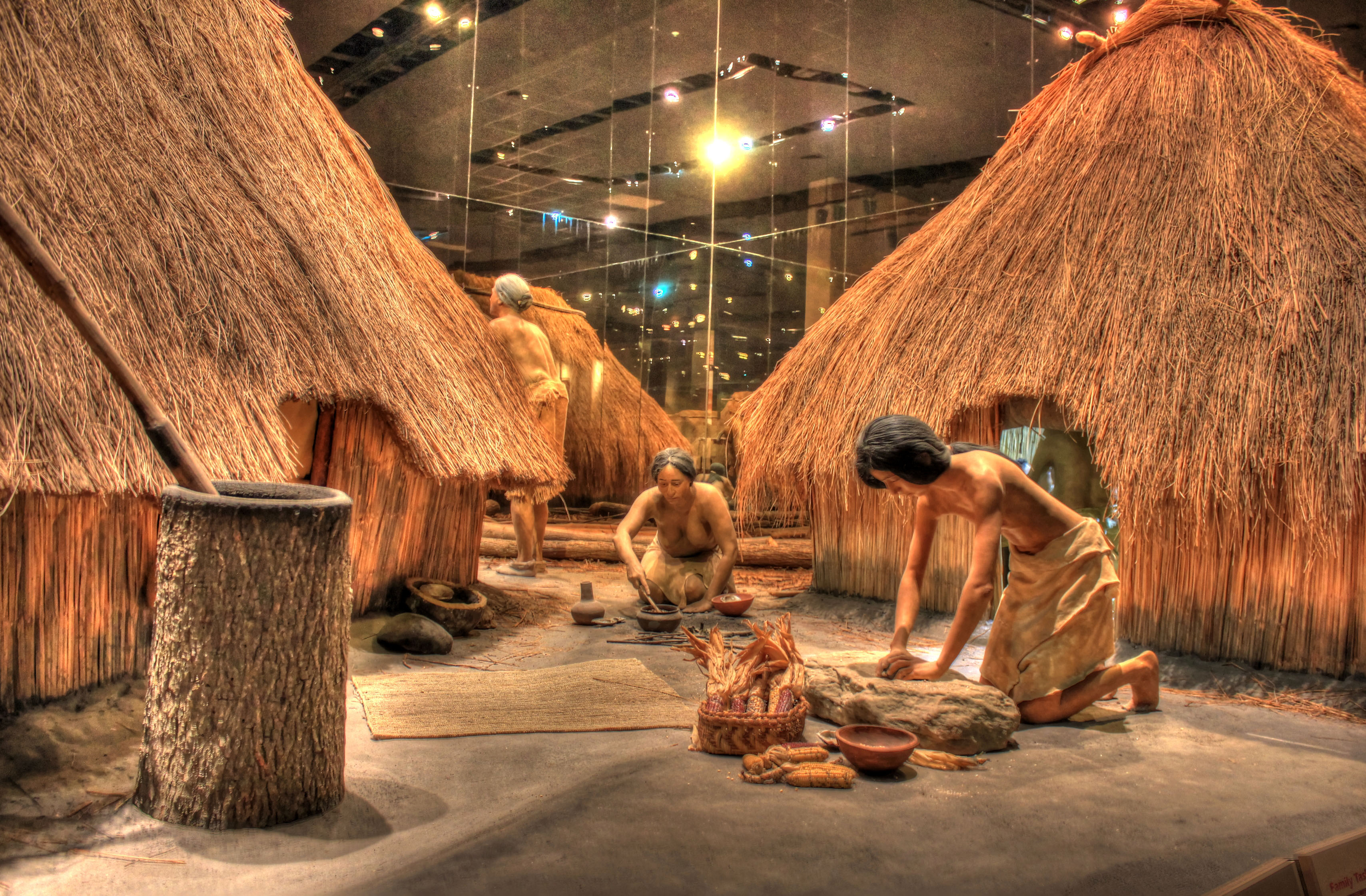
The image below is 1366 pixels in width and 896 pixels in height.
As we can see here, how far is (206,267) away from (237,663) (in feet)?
6.41

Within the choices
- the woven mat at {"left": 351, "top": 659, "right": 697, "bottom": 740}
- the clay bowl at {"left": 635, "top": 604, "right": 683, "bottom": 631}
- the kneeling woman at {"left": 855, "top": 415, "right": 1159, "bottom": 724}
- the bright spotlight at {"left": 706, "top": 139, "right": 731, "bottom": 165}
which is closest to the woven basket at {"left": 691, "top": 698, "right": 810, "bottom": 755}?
the woven mat at {"left": 351, "top": 659, "right": 697, "bottom": 740}

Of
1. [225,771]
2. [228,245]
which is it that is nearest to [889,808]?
[225,771]

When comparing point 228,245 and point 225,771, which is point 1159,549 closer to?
point 225,771

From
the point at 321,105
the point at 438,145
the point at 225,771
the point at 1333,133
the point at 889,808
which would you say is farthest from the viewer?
the point at 438,145

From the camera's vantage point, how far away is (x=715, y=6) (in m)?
8.46

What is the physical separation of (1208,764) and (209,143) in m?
4.77

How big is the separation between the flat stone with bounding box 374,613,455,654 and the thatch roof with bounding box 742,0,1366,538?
2292mm

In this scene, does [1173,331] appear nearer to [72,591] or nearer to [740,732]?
[740,732]

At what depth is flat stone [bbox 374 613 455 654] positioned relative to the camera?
421 cm

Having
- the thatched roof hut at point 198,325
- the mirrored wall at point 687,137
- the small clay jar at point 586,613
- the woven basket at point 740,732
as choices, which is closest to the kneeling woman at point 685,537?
the small clay jar at point 586,613

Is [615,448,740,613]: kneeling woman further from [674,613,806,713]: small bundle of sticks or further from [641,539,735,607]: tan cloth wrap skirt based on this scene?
[674,613,806,713]: small bundle of sticks

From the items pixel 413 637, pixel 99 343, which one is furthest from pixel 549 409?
pixel 99 343

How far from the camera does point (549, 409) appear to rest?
21.2ft

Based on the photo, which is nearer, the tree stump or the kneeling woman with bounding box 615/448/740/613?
the tree stump
